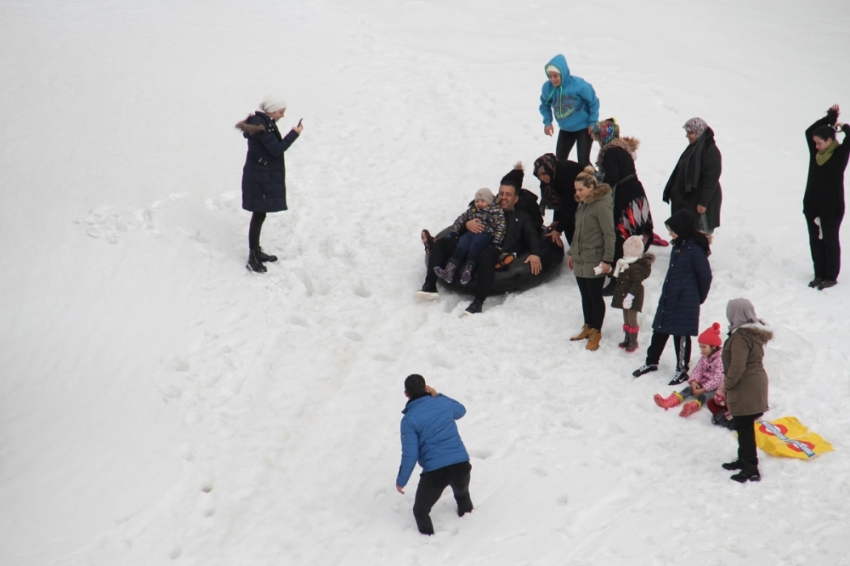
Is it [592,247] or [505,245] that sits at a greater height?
[592,247]

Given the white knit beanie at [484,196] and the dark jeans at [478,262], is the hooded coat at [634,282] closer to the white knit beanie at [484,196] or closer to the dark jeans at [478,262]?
the dark jeans at [478,262]

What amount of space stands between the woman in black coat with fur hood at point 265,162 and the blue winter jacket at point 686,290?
13.0 ft

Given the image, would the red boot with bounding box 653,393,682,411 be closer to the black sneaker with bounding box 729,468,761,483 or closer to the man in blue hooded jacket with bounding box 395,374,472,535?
the black sneaker with bounding box 729,468,761,483

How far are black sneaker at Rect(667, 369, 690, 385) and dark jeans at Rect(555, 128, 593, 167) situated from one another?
10.6 feet

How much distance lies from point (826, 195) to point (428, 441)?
4.72 m

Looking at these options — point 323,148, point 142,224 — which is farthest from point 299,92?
point 142,224

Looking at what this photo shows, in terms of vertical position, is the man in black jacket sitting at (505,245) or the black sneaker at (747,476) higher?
the man in black jacket sitting at (505,245)

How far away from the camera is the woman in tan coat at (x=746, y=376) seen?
5547 millimetres

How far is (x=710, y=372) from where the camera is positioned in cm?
654

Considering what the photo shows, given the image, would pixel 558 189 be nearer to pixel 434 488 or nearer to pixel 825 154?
pixel 825 154

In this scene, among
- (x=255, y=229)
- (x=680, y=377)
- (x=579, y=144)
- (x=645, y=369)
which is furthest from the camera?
(x=579, y=144)

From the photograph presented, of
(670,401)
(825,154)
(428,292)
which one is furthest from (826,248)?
(428,292)

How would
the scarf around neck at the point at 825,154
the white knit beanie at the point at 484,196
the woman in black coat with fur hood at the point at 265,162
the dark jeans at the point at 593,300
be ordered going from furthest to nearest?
the white knit beanie at the point at 484,196 → the woman in black coat with fur hood at the point at 265,162 → the dark jeans at the point at 593,300 → the scarf around neck at the point at 825,154

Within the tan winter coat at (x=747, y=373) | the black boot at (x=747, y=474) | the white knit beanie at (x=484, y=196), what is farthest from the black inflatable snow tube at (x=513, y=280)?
the black boot at (x=747, y=474)
